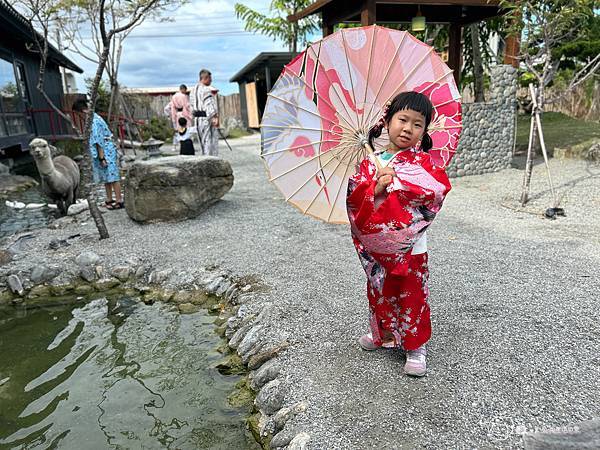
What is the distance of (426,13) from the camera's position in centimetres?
943

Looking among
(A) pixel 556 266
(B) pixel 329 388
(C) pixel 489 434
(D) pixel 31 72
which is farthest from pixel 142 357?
(D) pixel 31 72

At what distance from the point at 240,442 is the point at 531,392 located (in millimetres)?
1696

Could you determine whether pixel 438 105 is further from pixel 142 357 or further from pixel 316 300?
pixel 142 357

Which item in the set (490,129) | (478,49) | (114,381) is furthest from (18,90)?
(114,381)

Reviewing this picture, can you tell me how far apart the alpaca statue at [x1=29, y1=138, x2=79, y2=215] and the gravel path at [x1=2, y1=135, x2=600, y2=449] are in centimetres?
119

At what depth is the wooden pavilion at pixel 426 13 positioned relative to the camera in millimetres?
7887

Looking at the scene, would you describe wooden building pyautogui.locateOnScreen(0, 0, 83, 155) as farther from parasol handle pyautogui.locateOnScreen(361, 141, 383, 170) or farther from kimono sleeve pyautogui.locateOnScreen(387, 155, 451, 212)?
kimono sleeve pyautogui.locateOnScreen(387, 155, 451, 212)

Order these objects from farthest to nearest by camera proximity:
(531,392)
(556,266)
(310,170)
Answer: (556,266)
(310,170)
(531,392)

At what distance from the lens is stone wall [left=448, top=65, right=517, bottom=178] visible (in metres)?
9.37

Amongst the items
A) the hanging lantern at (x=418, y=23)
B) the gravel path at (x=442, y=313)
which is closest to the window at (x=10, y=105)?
the gravel path at (x=442, y=313)

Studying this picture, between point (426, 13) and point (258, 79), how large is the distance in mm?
15110

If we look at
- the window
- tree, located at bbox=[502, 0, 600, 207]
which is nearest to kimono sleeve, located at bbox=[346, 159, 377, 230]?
tree, located at bbox=[502, 0, 600, 207]

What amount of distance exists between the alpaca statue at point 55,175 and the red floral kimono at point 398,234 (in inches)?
247

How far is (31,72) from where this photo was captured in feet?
52.7
